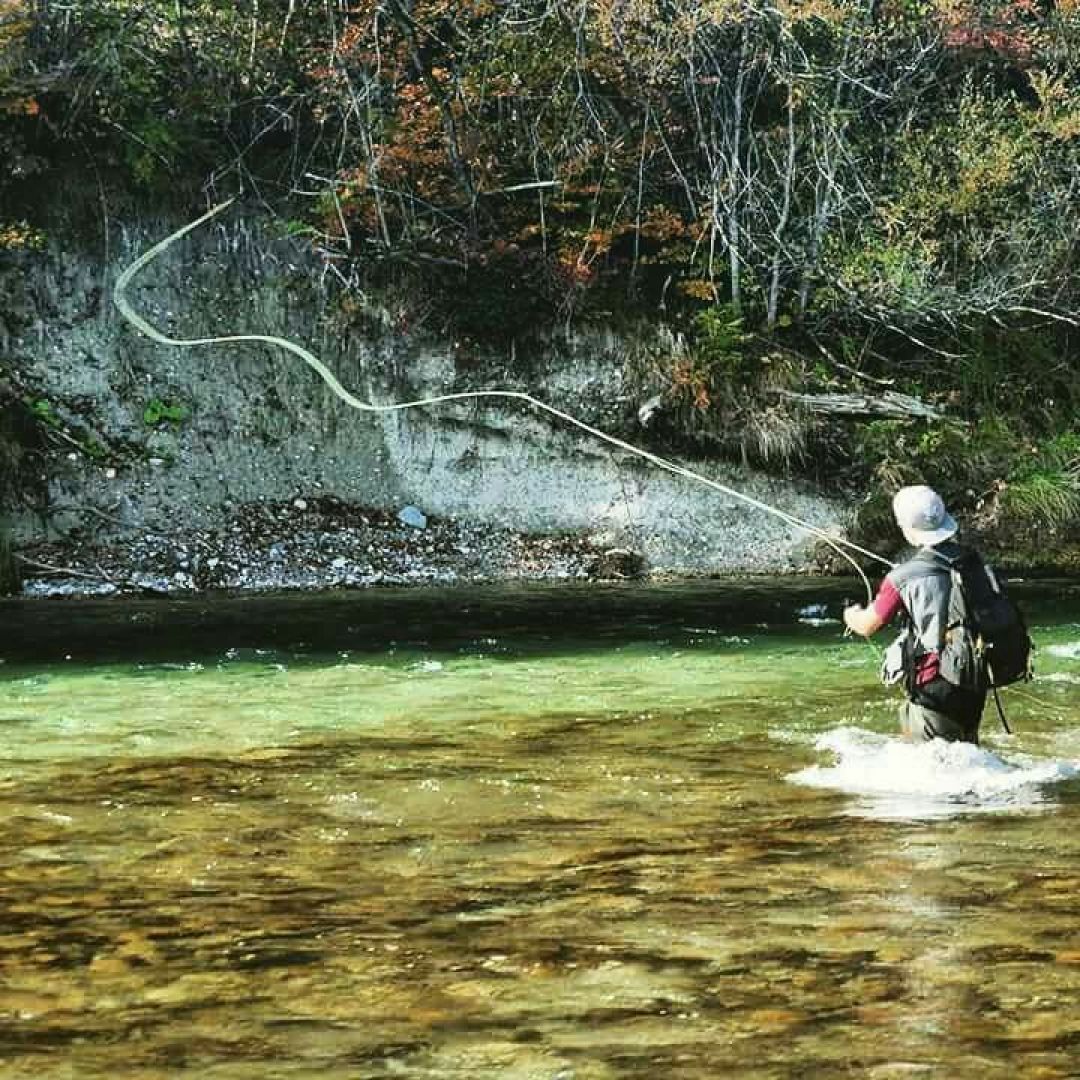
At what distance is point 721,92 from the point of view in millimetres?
20969

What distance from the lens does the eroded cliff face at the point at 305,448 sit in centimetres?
1980

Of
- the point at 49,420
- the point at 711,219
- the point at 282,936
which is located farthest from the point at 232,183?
the point at 282,936

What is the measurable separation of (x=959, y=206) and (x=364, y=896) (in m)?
16.6

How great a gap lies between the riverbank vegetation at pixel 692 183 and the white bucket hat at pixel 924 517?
12257 mm

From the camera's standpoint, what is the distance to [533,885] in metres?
6.49

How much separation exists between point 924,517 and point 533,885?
308 cm

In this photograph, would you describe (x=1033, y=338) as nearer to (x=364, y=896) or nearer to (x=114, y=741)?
(x=114, y=741)

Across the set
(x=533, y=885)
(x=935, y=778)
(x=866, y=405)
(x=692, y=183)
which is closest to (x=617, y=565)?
(x=866, y=405)

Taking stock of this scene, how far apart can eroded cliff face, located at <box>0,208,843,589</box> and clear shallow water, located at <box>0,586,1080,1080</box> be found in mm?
7847

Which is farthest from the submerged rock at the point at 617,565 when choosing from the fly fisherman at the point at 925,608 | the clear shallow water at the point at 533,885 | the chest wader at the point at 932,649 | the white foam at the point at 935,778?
the fly fisherman at the point at 925,608

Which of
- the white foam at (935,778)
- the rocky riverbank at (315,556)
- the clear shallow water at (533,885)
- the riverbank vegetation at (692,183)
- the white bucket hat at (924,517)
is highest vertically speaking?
the riverbank vegetation at (692,183)

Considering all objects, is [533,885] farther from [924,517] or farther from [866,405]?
[866,405]

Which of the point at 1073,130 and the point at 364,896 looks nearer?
the point at 364,896

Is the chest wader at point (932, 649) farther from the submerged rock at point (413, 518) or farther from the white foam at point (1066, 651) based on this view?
the submerged rock at point (413, 518)
